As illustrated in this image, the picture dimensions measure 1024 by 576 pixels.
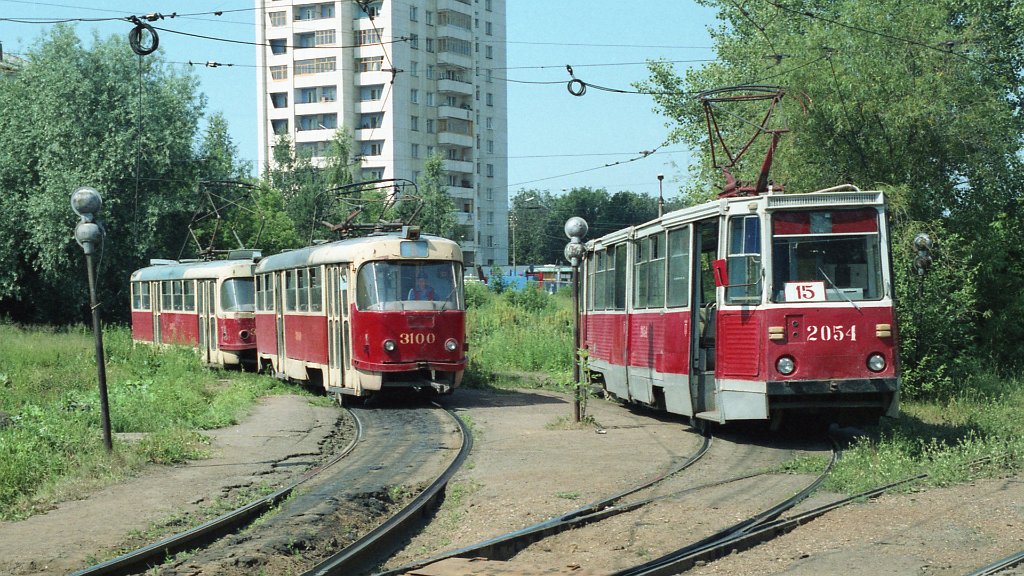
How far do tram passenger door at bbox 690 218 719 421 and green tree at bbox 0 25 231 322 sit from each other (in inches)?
1137

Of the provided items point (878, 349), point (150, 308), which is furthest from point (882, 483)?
point (150, 308)

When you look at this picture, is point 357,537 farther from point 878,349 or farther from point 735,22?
point 735,22

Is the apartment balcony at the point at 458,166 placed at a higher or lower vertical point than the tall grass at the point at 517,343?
higher

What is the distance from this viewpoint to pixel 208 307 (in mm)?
28922

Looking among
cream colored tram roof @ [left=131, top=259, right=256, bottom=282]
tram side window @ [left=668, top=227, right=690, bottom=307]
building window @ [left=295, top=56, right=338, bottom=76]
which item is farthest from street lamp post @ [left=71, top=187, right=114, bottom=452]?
building window @ [left=295, top=56, right=338, bottom=76]

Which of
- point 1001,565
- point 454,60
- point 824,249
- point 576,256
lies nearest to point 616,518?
point 1001,565

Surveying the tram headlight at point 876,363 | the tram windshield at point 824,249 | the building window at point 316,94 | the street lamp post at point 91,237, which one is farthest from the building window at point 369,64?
the tram headlight at point 876,363

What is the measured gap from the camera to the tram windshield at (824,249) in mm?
12555

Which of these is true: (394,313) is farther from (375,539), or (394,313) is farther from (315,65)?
(315,65)

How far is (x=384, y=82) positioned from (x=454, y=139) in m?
7.65

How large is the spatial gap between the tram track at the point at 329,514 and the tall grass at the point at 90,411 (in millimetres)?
2040

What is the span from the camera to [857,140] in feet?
72.0

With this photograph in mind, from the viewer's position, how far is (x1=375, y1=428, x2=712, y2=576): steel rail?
7.78 metres

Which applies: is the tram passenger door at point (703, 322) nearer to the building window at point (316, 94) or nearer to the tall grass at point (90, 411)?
the tall grass at point (90, 411)
